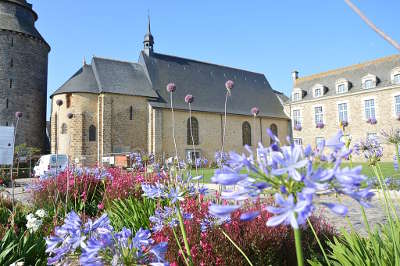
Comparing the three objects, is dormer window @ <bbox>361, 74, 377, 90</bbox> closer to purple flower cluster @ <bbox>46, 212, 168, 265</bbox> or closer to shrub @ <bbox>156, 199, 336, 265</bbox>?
shrub @ <bbox>156, 199, 336, 265</bbox>

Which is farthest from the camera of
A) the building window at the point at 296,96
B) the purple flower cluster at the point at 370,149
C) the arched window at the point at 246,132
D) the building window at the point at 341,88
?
the building window at the point at 296,96

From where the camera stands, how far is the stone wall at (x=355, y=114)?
27844mm

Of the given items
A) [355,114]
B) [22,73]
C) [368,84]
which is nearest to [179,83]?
[22,73]

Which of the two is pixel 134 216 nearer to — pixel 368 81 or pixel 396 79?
pixel 396 79

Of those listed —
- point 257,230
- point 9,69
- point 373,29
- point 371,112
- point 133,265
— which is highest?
point 9,69

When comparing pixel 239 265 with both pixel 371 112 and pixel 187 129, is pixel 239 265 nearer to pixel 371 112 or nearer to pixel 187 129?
pixel 187 129

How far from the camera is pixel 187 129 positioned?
28.6 m

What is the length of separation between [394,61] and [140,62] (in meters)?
25.1

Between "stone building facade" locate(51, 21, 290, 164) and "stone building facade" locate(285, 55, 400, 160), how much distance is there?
4.44 m

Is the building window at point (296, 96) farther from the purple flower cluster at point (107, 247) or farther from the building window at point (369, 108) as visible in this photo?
the purple flower cluster at point (107, 247)

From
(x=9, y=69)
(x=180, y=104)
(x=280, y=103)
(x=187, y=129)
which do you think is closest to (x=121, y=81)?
(x=180, y=104)

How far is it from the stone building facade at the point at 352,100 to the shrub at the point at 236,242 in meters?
24.9

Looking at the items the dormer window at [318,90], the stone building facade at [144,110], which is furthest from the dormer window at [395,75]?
the stone building facade at [144,110]

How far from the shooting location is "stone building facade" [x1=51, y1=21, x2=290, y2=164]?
25250mm
